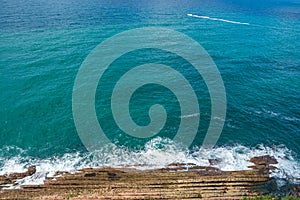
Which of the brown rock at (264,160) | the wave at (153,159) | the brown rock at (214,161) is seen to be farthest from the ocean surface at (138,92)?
the brown rock at (264,160)

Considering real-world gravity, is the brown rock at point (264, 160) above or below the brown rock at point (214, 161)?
below

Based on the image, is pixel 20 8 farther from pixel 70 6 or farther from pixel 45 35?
pixel 45 35

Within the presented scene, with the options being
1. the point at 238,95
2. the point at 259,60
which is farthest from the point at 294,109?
the point at 259,60

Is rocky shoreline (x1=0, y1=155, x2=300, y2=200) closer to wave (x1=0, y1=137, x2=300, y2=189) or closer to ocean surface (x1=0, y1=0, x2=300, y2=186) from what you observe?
wave (x1=0, y1=137, x2=300, y2=189)

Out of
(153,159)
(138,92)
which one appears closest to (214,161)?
(153,159)

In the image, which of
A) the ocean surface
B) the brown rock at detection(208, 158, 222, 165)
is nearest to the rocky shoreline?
the brown rock at detection(208, 158, 222, 165)

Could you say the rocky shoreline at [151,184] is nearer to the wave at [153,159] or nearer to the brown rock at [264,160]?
the brown rock at [264,160]
